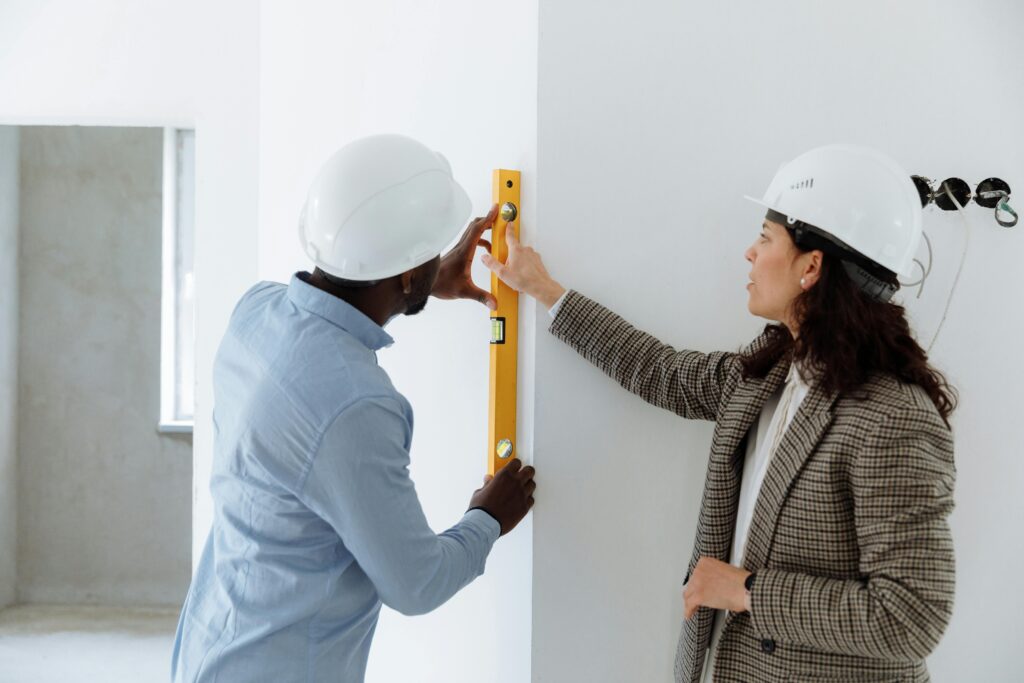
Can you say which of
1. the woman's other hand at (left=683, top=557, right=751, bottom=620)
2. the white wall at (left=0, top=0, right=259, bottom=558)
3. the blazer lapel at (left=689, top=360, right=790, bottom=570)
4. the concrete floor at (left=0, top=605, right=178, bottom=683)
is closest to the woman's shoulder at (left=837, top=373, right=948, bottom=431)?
the blazer lapel at (left=689, top=360, right=790, bottom=570)

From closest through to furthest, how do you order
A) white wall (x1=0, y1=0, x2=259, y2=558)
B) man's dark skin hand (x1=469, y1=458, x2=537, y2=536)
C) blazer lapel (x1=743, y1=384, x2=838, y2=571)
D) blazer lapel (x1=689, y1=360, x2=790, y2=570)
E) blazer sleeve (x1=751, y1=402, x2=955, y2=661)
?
blazer sleeve (x1=751, y1=402, x2=955, y2=661) < blazer lapel (x1=743, y1=384, x2=838, y2=571) < blazer lapel (x1=689, y1=360, x2=790, y2=570) < man's dark skin hand (x1=469, y1=458, x2=537, y2=536) < white wall (x1=0, y1=0, x2=259, y2=558)

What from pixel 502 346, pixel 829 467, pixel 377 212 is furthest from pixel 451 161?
pixel 829 467

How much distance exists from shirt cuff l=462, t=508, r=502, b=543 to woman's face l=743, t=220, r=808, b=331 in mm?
536

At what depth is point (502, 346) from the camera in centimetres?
158

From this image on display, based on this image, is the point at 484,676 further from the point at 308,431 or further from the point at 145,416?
the point at 145,416

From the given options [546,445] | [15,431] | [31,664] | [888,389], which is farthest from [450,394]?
[15,431]

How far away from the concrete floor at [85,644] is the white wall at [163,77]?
215cm

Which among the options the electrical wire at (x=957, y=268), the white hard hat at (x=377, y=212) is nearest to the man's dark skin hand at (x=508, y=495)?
the white hard hat at (x=377, y=212)

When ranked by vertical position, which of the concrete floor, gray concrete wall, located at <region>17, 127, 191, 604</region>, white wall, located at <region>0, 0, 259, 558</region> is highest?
white wall, located at <region>0, 0, 259, 558</region>

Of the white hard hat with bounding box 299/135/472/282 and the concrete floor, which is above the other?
the white hard hat with bounding box 299/135/472/282

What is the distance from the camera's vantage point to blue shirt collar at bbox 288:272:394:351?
124 cm

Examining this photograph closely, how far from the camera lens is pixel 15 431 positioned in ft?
14.6

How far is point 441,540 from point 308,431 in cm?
27

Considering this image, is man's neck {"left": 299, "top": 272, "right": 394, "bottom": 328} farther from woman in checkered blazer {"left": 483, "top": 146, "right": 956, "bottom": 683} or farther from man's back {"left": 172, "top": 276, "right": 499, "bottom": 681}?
woman in checkered blazer {"left": 483, "top": 146, "right": 956, "bottom": 683}
